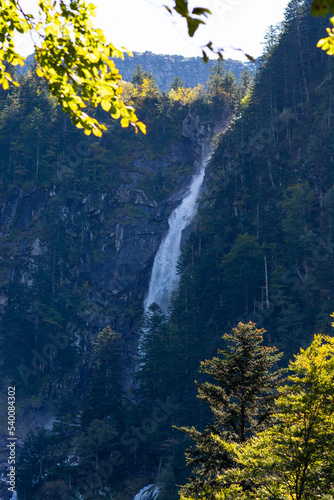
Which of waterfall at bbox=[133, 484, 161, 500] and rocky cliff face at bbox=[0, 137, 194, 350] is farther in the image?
rocky cliff face at bbox=[0, 137, 194, 350]

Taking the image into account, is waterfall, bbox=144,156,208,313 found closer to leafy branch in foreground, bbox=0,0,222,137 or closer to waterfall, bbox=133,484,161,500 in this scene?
waterfall, bbox=133,484,161,500

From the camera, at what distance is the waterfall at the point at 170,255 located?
5016 centimetres

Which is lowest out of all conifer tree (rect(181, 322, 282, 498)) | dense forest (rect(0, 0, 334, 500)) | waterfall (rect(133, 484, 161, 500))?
waterfall (rect(133, 484, 161, 500))

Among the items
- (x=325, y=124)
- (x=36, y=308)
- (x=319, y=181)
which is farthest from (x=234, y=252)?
(x=36, y=308)

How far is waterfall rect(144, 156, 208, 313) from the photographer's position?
5016 centimetres

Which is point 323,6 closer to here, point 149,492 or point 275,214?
point 149,492

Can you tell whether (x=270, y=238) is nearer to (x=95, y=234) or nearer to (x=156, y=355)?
Answer: (x=156, y=355)

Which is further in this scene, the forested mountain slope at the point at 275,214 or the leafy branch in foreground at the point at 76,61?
the forested mountain slope at the point at 275,214

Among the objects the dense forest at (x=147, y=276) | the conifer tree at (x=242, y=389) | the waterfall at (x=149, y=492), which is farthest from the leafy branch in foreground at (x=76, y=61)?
the waterfall at (x=149, y=492)

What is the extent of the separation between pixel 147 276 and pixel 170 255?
3841mm

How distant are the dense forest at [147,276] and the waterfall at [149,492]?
154 millimetres

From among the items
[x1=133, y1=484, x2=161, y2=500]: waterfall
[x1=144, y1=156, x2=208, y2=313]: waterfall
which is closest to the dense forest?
[x1=133, y1=484, x2=161, y2=500]: waterfall

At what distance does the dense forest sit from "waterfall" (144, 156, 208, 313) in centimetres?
184

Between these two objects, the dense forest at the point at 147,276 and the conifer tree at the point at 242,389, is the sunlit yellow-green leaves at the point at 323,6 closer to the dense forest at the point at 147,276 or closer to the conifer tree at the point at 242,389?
the dense forest at the point at 147,276
